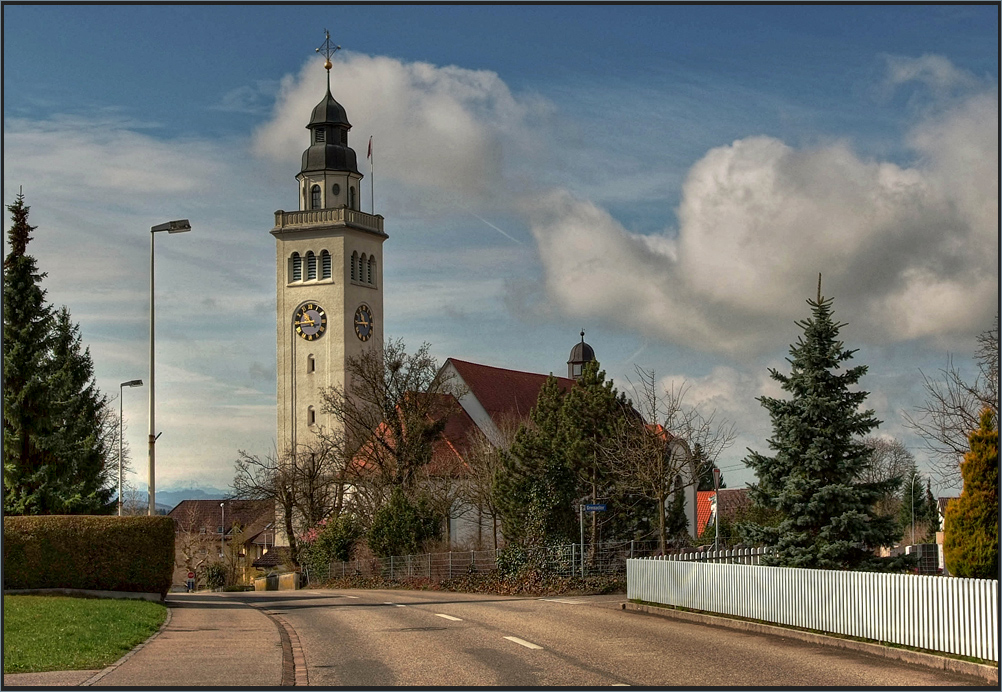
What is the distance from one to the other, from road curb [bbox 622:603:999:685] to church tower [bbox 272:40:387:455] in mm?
53420

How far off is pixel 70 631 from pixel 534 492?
2088 cm

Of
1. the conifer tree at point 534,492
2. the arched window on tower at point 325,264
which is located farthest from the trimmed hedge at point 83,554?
the arched window on tower at point 325,264

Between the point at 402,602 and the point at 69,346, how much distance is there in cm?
1374

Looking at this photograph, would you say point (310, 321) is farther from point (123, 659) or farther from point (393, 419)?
point (123, 659)

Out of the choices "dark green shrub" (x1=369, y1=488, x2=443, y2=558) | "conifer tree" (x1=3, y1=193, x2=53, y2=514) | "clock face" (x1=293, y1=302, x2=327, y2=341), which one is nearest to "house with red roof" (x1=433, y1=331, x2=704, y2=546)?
"clock face" (x1=293, y1=302, x2=327, y2=341)

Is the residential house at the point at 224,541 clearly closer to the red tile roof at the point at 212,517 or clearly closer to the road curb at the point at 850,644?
the red tile roof at the point at 212,517

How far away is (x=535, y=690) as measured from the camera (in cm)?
1158

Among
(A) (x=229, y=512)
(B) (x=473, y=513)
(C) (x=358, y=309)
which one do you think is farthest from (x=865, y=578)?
(A) (x=229, y=512)

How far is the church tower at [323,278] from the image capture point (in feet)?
249

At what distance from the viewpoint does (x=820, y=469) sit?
864 inches

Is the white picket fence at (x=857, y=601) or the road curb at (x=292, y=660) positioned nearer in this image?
the road curb at (x=292, y=660)

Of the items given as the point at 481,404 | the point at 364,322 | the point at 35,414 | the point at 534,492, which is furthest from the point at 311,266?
the point at 35,414

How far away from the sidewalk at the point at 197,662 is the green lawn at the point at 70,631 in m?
0.39

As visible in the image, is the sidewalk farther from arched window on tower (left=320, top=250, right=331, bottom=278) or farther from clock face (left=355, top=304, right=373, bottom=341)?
arched window on tower (left=320, top=250, right=331, bottom=278)
